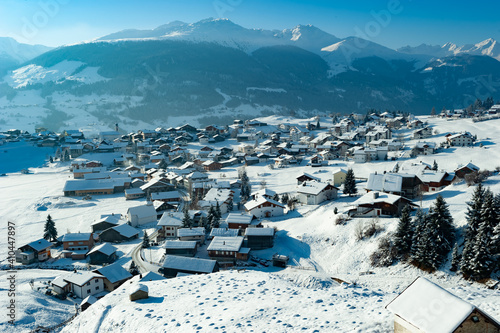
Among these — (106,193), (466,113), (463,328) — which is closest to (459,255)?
(463,328)

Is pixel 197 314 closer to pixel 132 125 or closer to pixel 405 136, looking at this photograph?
pixel 405 136

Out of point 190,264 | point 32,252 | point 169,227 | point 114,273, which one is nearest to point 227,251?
point 190,264

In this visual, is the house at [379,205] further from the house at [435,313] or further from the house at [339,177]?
the house at [435,313]

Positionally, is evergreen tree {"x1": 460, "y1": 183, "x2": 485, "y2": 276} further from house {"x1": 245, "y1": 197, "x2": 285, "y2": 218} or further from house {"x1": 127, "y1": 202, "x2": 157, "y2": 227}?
house {"x1": 127, "y1": 202, "x2": 157, "y2": 227}

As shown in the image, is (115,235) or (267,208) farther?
(267,208)

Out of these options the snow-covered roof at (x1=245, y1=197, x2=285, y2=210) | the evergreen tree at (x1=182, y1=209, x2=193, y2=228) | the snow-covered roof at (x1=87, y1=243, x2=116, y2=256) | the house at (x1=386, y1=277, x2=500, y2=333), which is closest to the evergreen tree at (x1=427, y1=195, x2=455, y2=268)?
the house at (x1=386, y1=277, x2=500, y2=333)

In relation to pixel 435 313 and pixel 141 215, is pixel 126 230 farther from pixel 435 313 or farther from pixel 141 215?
pixel 435 313
